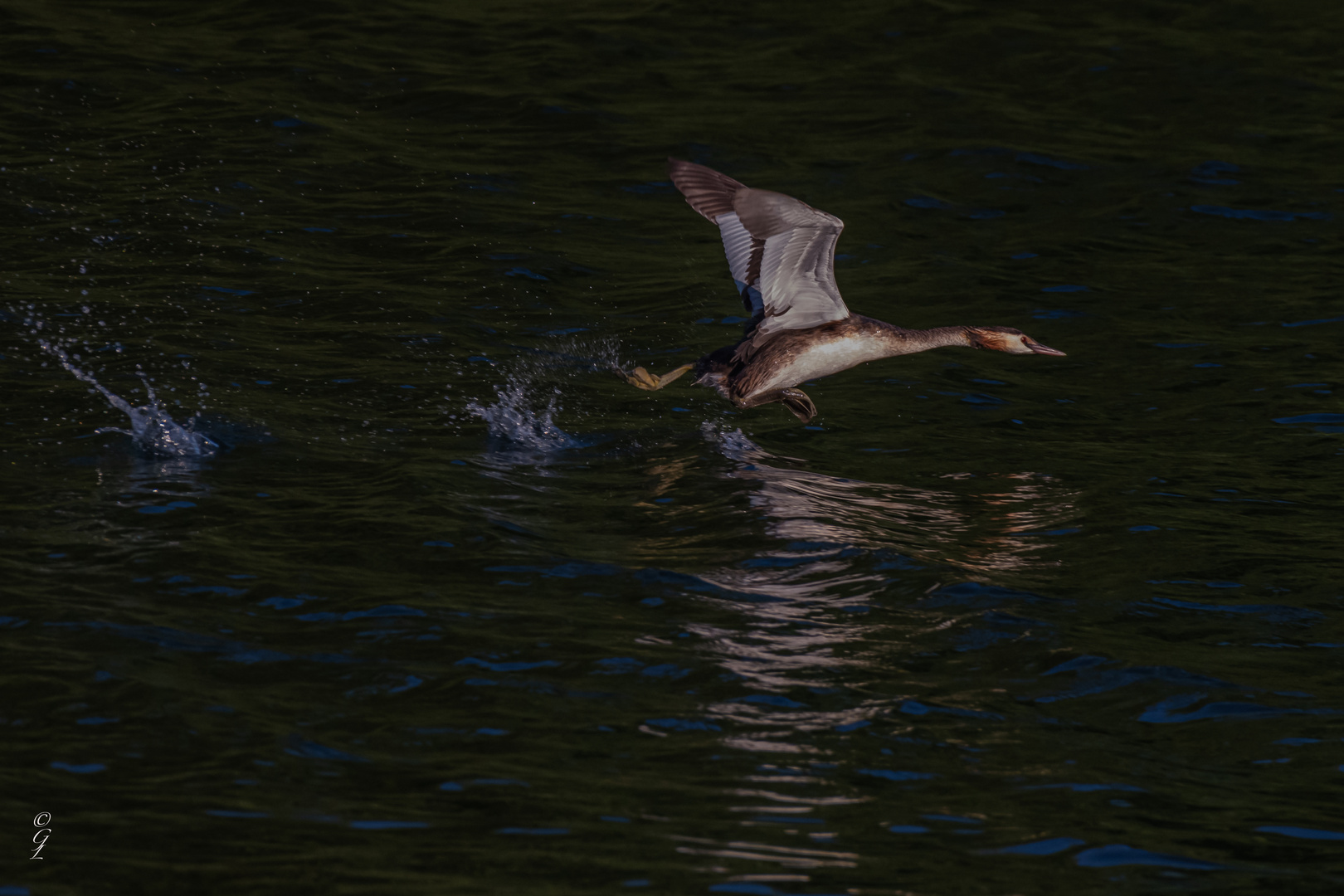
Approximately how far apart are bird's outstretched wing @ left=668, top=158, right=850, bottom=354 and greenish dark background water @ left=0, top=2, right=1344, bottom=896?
916 millimetres

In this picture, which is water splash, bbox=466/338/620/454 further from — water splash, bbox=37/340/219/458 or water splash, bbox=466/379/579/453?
water splash, bbox=37/340/219/458

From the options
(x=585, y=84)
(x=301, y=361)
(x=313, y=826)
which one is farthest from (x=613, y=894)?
(x=585, y=84)

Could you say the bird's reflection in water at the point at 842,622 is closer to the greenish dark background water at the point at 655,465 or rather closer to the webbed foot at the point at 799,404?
the greenish dark background water at the point at 655,465

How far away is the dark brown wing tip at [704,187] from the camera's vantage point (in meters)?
9.10

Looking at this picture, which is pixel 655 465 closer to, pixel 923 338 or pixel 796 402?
pixel 796 402

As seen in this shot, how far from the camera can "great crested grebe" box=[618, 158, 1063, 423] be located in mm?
8945

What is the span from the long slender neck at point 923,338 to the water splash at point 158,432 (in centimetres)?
413

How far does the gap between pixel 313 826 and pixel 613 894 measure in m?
1.04

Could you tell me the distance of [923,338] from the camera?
9719 millimetres

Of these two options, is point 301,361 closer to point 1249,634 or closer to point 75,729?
point 75,729

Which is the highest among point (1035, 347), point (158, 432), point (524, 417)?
point (1035, 347)
